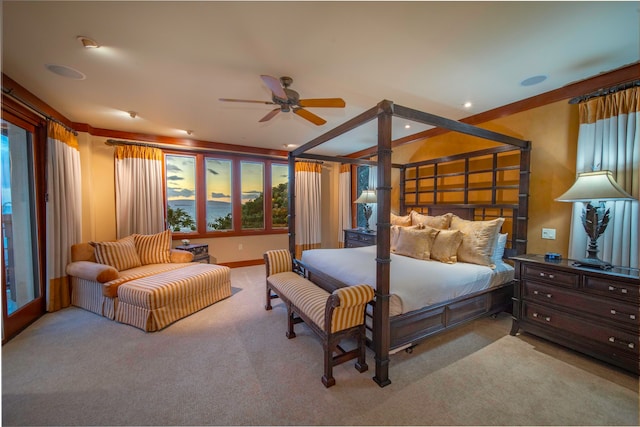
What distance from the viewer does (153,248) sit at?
3.94 metres

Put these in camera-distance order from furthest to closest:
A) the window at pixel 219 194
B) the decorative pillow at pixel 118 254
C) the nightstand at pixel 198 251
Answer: the window at pixel 219 194 → the nightstand at pixel 198 251 → the decorative pillow at pixel 118 254

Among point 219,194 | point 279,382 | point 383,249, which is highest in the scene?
point 219,194

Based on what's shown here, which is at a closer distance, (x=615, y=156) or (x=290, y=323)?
(x=615, y=156)

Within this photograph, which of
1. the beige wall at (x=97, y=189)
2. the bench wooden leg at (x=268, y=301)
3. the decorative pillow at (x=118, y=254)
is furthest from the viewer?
the beige wall at (x=97, y=189)

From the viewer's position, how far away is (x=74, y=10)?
5.48ft

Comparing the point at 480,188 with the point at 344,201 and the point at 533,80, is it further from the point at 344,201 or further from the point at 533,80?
the point at 344,201

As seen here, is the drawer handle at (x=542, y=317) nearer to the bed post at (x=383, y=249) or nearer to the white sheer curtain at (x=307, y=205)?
the bed post at (x=383, y=249)

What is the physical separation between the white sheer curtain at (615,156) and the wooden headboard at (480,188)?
0.52 metres

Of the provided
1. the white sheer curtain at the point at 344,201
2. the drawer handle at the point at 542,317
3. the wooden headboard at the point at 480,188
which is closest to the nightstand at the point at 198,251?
the white sheer curtain at the point at 344,201

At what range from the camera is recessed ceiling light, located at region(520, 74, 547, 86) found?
2.54 m

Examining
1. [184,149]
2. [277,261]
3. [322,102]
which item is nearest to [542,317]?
[277,261]

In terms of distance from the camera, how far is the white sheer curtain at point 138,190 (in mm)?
4266

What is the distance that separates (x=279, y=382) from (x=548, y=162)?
368cm

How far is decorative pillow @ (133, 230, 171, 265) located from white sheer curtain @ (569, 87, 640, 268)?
17.5 ft
